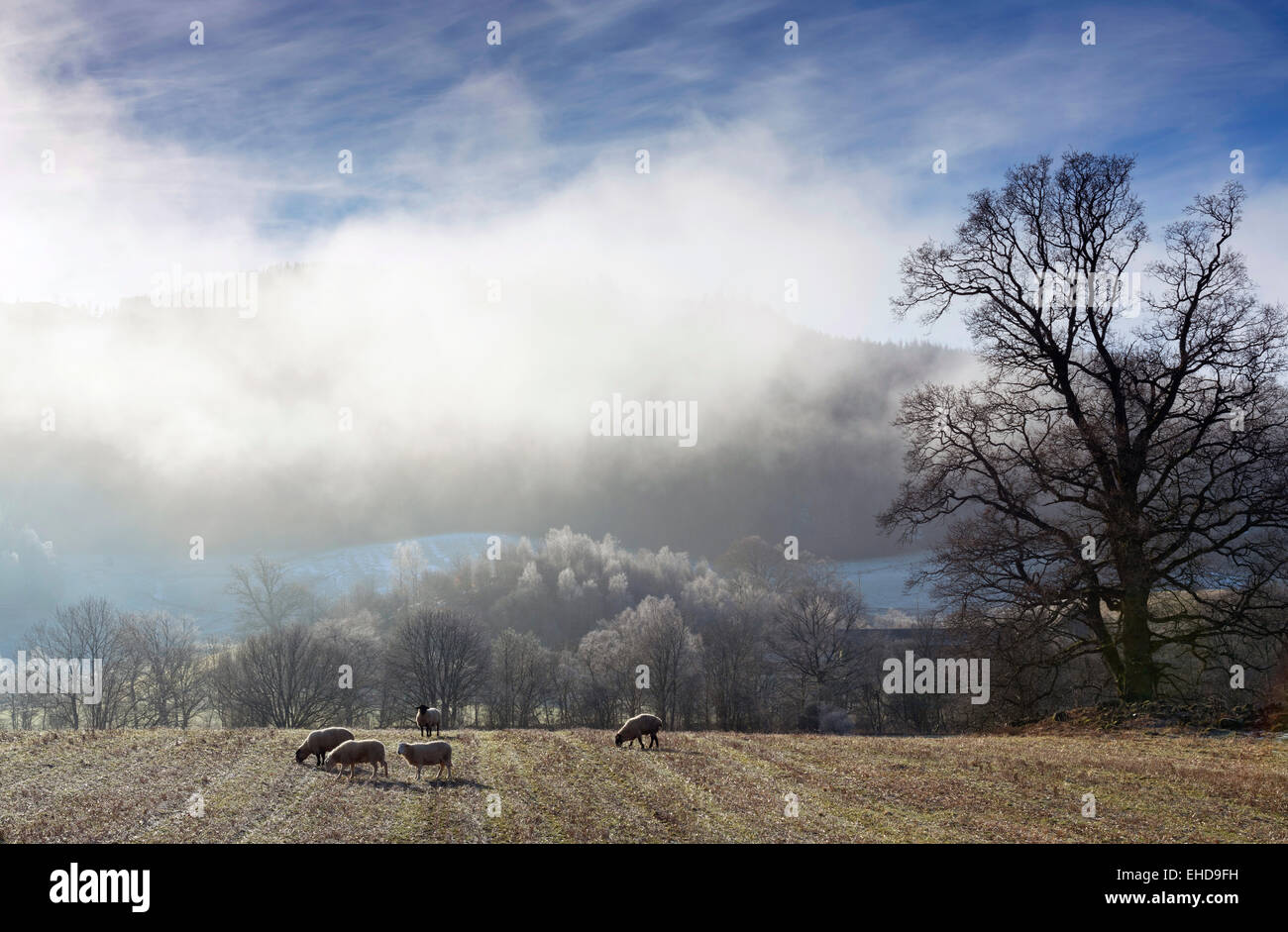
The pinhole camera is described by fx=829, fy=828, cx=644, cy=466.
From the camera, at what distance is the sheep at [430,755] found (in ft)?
61.3

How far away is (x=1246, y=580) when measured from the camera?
1172 inches

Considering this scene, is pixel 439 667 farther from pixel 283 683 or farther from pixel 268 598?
pixel 268 598

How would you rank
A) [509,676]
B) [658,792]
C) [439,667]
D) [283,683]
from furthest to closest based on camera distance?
[509,676]
[439,667]
[283,683]
[658,792]

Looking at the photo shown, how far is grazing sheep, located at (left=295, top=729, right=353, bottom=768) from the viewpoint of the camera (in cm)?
2062

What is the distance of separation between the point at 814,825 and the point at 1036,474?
70.9ft

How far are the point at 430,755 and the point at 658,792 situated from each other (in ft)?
18.5

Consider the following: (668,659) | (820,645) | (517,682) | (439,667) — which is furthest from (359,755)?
(820,645)

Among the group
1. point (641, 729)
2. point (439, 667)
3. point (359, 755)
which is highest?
point (359, 755)

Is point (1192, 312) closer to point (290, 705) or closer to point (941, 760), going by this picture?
point (941, 760)

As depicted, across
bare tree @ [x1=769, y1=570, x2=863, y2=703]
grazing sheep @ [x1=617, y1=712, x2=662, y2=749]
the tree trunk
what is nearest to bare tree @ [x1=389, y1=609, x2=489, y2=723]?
bare tree @ [x1=769, y1=570, x2=863, y2=703]

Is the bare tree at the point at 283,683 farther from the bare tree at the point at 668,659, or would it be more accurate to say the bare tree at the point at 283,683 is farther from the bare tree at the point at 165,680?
the bare tree at the point at 668,659

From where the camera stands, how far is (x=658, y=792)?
1650 centimetres

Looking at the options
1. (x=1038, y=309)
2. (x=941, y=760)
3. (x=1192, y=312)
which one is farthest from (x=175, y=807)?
(x=1192, y=312)

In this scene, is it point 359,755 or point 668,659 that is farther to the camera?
point 668,659
